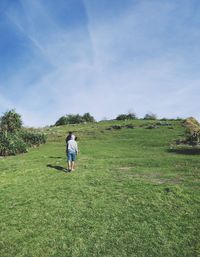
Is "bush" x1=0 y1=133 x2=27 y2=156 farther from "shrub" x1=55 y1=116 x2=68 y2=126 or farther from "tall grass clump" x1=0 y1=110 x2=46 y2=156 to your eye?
"shrub" x1=55 y1=116 x2=68 y2=126

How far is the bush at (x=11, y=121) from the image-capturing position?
1848 inches

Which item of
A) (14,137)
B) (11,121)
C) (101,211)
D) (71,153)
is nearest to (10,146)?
(14,137)

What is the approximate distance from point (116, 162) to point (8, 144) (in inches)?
609

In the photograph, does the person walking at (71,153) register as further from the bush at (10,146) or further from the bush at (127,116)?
the bush at (127,116)

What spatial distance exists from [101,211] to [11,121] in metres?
34.7

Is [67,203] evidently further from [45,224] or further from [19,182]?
[19,182]

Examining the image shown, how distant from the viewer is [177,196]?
17.0 meters

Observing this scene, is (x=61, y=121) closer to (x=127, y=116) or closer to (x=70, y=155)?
(x=127, y=116)

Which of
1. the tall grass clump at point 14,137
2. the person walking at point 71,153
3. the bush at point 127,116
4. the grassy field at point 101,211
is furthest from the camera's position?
the bush at point 127,116

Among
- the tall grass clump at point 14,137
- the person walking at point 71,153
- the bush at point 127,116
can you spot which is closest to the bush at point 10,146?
the tall grass clump at point 14,137

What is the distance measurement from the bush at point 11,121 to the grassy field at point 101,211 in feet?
73.4

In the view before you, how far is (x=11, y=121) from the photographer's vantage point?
47.7 metres

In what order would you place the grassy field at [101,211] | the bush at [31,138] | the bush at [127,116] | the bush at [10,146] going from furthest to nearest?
1. the bush at [127,116]
2. the bush at [31,138]
3. the bush at [10,146]
4. the grassy field at [101,211]

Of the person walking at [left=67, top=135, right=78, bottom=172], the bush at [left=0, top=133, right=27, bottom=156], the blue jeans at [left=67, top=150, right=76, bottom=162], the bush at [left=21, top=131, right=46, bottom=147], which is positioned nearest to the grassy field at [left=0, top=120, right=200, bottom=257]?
the person walking at [left=67, top=135, right=78, bottom=172]
